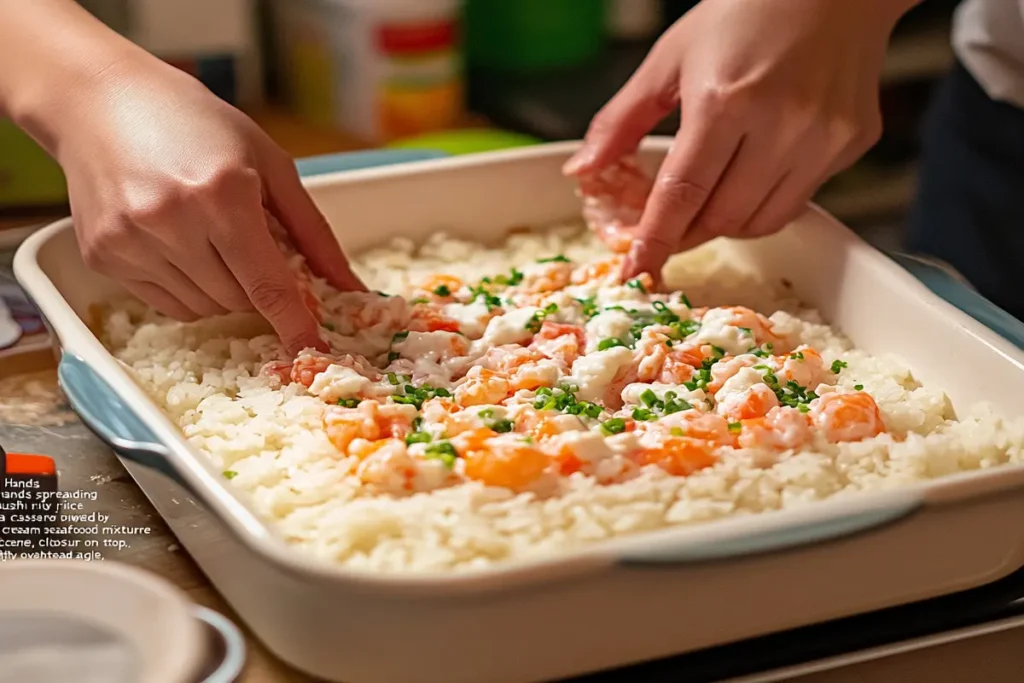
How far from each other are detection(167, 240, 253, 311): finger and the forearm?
0.16 meters

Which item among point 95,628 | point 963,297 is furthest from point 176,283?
point 963,297

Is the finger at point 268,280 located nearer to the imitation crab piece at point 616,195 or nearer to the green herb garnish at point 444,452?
the green herb garnish at point 444,452

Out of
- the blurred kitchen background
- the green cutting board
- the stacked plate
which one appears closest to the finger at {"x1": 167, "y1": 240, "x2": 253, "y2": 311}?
the stacked plate

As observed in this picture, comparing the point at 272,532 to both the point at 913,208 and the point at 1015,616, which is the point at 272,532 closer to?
the point at 1015,616

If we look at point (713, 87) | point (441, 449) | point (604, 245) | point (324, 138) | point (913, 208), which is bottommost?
point (324, 138)

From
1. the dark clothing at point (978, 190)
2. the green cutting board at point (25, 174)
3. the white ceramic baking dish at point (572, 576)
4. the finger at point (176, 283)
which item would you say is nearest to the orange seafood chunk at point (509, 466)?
the white ceramic baking dish at point (572, 576)

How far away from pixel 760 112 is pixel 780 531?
55 centimetres

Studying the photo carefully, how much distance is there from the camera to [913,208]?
6.27ft

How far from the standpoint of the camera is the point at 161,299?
1.14 m

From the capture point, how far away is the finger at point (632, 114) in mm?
1332

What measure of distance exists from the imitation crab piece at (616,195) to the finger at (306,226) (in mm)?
286

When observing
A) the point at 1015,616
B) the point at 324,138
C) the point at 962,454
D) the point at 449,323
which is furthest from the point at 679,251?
the point at 324,138

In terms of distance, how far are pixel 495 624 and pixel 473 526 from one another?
8 centimetres

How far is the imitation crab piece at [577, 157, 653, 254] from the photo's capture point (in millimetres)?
1380
